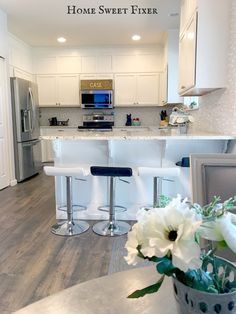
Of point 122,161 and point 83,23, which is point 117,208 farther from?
point 83,23

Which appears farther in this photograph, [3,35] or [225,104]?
[3,35]

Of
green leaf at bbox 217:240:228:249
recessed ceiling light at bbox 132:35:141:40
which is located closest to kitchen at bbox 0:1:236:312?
recessed ceiling light at bbox 132:35:141:40

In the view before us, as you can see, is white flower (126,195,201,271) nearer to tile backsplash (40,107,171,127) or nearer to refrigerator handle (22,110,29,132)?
refrigerator handle (22,110,29,132)

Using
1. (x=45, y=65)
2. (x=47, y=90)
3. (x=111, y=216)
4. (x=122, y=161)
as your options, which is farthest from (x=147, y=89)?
(x=111, y=216)

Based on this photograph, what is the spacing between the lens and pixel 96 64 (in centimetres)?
641

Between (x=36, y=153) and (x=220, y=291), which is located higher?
(x=220, y=291)

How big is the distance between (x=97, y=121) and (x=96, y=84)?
2.83 feet

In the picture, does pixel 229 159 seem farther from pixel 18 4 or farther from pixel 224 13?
pixel 18 4

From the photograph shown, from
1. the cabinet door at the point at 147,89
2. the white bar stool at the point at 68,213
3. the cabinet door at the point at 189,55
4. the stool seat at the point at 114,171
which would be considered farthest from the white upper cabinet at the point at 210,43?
the cabinet door at the point at 147,89

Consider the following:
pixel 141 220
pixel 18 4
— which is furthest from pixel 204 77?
pixel 18 4

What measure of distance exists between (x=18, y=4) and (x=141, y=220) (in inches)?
177

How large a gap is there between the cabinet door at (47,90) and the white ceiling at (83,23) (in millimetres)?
758

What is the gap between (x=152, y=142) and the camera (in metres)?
3.13

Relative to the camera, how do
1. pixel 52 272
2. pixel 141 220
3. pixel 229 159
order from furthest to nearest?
pixel 52 272
pixel 229 159
pixel 141 220
